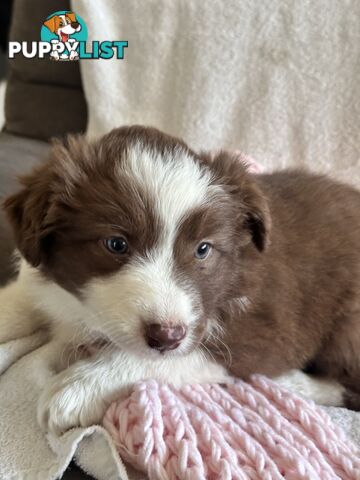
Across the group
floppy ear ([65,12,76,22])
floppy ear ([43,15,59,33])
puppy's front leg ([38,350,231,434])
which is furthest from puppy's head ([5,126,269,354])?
floppy ear ([43,15,59,33])

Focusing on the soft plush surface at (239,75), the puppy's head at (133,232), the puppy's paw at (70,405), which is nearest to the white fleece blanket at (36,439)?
the puppy's paw at (70,405)

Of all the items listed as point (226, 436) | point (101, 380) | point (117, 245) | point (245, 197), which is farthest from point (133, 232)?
point (226, 436)

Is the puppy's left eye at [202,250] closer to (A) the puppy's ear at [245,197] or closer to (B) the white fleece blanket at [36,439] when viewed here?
(A) the puppy's ear at [245,197]

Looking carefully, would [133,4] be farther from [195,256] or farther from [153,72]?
[195,256]

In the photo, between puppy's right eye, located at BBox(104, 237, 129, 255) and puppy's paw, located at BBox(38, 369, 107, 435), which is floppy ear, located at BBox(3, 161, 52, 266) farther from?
puppy's paw, located at BBox(38, 369, 107, 435)

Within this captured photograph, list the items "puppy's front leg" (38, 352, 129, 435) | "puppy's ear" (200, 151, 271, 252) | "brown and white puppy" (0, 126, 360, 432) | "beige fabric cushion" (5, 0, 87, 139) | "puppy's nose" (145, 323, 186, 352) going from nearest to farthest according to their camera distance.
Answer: "puppy's nose" (145, 323, 186, 352) → "brown and white puppy" (0, 126, 360, 432) → "puppy's front leg" (38, 352, 129, 435) → "puppy's ear" (200, 151, 271, 252) → "beige fabric cushion" (5, 0, 87, 139)

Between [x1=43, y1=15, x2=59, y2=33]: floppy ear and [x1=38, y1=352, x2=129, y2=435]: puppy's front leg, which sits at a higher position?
[x1=43, y1=15, x2=59, y2=33]: floppy ear

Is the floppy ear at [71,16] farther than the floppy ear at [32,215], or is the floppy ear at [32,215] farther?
the floppy ear at [71,16]
